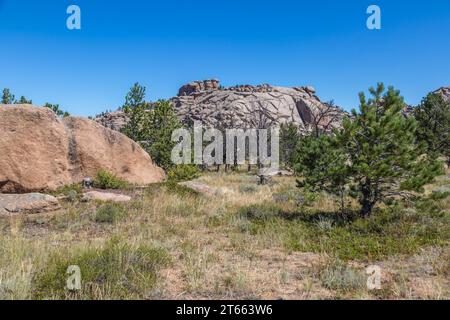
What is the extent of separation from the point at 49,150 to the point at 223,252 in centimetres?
1157

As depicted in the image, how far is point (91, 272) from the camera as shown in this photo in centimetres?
568

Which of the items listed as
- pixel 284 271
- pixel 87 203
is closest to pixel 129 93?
pixel 87 203

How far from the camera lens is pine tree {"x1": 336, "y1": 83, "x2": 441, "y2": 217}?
9000mm

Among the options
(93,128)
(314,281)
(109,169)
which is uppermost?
(93,128)

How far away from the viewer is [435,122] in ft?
96.0

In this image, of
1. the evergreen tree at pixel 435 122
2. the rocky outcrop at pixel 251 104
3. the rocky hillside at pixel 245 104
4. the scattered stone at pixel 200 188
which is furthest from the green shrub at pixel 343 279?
the rocky hillside at pixel 245 104

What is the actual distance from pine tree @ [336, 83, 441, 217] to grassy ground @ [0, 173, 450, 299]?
0.81 metres

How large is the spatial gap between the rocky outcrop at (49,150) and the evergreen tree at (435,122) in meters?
23.7

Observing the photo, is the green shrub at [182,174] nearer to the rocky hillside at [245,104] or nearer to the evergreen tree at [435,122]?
the evergreen tree at [435,122]

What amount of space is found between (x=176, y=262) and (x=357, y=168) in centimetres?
538

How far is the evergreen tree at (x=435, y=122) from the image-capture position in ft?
91.4

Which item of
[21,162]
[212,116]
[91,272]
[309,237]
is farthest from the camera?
[212,116]
